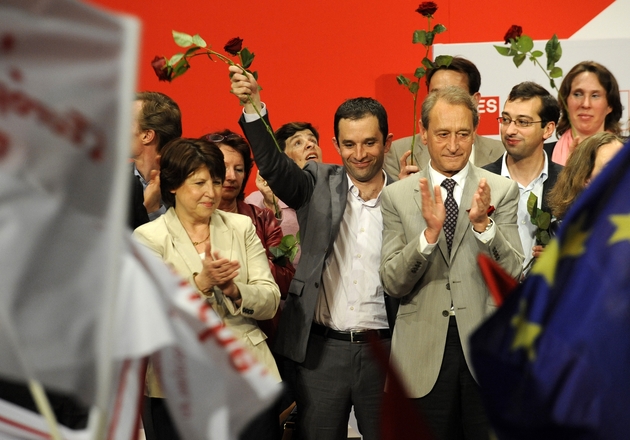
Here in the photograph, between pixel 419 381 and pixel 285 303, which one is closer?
Answer: pixel 419 381

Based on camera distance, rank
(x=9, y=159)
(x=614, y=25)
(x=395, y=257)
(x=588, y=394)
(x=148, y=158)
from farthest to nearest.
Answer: (x=614, y=25), (x=148, y=158), (x=395, y=257), (x=588, y=394), (x=9, y=159)

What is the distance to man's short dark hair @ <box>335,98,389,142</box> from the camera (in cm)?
305

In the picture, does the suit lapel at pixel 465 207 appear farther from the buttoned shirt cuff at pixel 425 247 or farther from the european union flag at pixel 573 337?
the european union flag at pixel 573 337

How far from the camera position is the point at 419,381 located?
9.02 ft

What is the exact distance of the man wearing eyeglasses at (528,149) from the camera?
10.3 feet

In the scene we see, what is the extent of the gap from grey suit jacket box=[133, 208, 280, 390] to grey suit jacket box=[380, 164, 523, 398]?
409 mm

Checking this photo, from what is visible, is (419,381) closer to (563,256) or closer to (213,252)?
(213,252)

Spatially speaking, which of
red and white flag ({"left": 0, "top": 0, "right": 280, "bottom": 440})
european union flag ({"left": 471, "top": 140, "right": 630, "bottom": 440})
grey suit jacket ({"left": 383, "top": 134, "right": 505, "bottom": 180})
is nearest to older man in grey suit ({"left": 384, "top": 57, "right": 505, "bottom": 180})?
grey suit jacket ({"left": 383, "top": 134, "right": 505, "bottom": 180})

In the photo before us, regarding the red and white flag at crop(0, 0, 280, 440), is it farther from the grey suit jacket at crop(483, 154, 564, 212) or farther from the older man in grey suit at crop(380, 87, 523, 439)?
the grey suit jacket at crop(483, 154, 564, 212)

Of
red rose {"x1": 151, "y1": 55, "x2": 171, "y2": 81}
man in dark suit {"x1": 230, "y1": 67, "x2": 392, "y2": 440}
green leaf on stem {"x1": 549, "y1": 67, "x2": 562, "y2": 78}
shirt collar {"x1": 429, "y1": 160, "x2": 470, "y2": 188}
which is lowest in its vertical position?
man in dark suit {"x1": 230, "y1": 67, "x2": 392, "y2": 440}

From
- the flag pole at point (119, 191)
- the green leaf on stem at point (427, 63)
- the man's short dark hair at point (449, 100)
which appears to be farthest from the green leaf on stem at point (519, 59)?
the flag pole at point (119, 191)

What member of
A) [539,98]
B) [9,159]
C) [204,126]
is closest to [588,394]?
[9,159]

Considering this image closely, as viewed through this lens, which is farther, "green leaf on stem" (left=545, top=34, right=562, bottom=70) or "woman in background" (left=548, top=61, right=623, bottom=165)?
"woman in background" (left=548, top=61, right=623, bottom=165)

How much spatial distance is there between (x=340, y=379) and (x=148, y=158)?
3.91 ft
